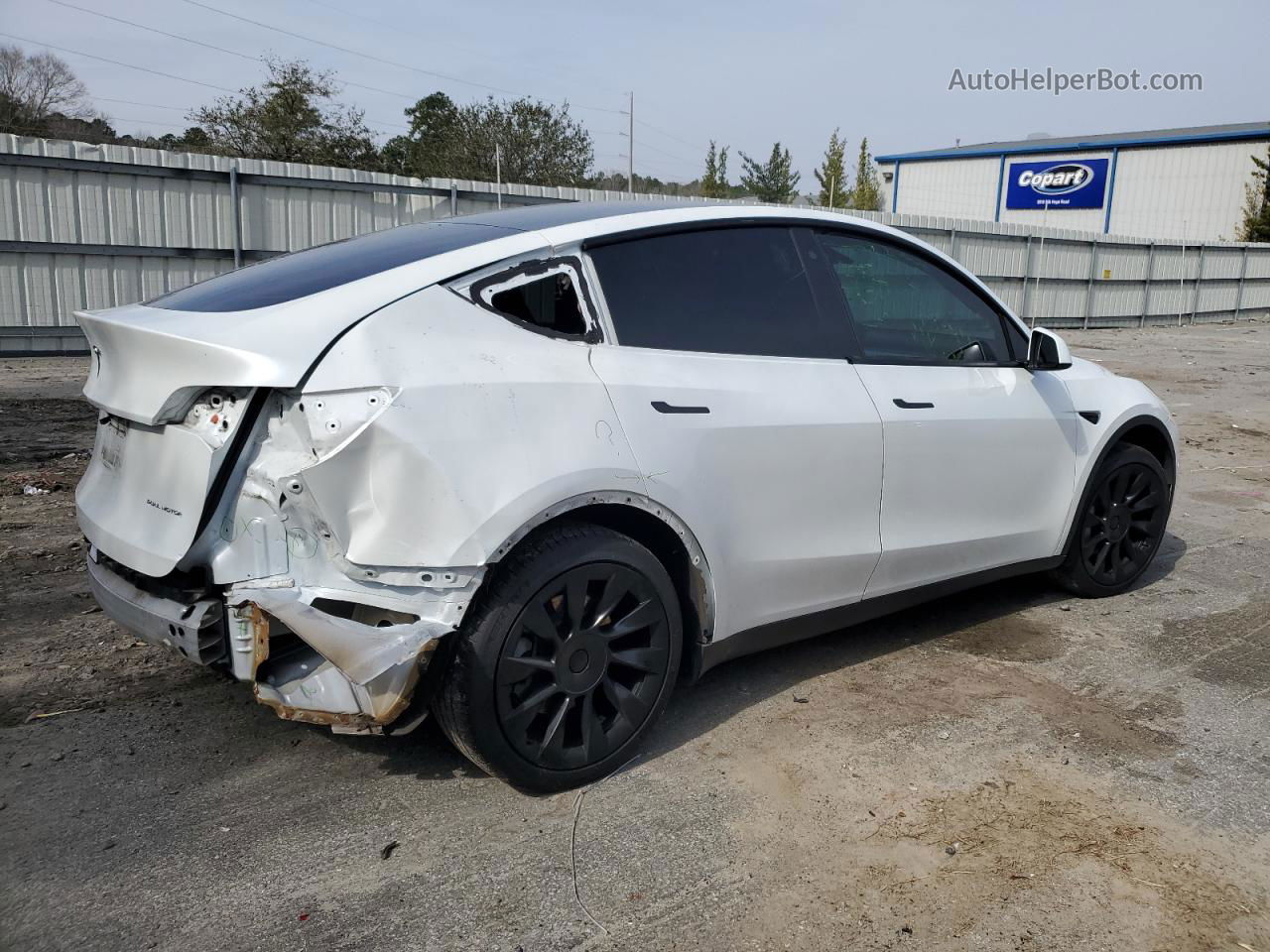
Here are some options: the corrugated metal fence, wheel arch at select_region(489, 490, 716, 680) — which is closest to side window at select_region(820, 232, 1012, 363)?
wheel arch at select_region(489, 490, 716, 680)

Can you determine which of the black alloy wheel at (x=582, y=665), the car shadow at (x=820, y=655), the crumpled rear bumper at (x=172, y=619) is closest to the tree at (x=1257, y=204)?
the car shadow at (x=820, y=655)

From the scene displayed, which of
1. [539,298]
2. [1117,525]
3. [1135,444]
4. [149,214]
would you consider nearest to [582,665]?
[539,298]

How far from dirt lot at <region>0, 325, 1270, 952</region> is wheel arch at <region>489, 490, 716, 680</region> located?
37 cm

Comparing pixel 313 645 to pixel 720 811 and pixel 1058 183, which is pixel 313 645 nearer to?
pixel 720 811

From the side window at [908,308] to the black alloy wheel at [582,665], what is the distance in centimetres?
139

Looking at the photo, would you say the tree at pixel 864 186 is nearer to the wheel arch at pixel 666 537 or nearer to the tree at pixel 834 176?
the tree at pixel 834 176

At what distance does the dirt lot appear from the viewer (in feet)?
8.08

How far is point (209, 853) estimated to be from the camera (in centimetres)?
269

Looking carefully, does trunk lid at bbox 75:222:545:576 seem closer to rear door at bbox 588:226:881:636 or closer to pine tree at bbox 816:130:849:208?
rear door at bbox 588:226:881:636

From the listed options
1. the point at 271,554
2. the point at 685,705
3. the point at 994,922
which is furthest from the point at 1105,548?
the point at 271,554

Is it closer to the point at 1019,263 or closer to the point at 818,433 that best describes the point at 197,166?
the point at 818,433

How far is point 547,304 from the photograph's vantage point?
299 cm

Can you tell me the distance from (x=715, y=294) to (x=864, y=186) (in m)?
48.5

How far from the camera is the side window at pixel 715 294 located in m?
3.17
